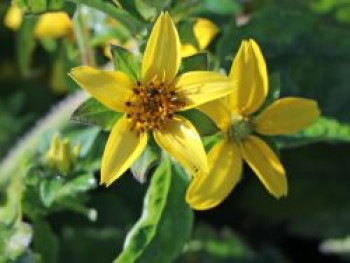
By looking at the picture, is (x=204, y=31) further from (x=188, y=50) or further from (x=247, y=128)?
(x=247, y=128)

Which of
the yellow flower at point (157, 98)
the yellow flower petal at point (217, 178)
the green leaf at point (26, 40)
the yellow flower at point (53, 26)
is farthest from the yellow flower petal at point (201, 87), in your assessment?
the yellow flower at point (53, 26)

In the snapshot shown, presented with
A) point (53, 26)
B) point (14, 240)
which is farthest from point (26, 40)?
point (14, 240)

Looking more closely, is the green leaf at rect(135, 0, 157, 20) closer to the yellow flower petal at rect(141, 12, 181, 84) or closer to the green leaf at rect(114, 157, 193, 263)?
the yellow flower petal at rect(141, 12, 181, 84)

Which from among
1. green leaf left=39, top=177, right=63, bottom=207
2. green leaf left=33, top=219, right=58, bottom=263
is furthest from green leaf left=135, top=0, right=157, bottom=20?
green leaf left=33, top=219, right=58, bottom=263

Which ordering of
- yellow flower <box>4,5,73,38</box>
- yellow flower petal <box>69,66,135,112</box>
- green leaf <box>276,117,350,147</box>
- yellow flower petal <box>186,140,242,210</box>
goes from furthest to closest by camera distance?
yellow flower <box>4,5,73,38</box> < green leaf <box>276,117,350,147</box> < yellow flower petal <box>186,140,242,210</box> < yellow flower petal <box>69,66,135,112</box>

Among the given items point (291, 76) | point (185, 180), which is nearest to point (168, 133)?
point (185, 180)

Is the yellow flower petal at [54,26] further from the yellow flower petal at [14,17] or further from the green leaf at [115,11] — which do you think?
the green leaf at [115,11]

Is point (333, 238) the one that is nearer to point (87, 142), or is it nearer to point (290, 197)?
point (290, 197)
